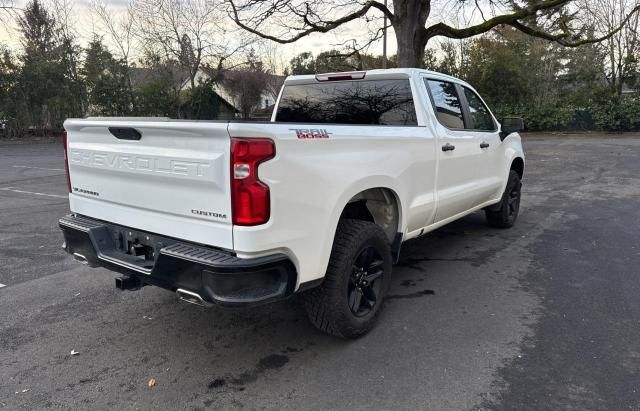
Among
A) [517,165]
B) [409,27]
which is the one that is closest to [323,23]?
[409,27]

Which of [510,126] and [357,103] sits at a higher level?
[357,103]

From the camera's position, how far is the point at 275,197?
2590mm

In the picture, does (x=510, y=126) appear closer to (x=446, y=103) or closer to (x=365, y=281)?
(x=446, y=103)

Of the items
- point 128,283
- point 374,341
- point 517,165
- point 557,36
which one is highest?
point 557,36

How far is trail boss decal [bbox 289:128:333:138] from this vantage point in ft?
8.96

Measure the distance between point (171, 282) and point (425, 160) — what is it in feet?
7.84

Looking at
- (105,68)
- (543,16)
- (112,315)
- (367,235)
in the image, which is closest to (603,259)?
(367,235)

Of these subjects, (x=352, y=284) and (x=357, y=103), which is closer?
(x=352, y=284)

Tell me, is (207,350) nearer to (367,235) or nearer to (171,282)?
(171,282)

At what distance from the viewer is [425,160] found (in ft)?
13.5

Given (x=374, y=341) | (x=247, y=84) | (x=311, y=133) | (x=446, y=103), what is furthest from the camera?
(x=247, y=84)

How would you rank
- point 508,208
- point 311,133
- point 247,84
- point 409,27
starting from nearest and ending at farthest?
point 311,133, point 508,208, point 409,27, point 247,84

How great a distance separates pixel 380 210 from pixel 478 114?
2.32 metres

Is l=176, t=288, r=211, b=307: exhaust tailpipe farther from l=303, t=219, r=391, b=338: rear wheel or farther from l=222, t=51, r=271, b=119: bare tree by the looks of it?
l=222, t=51, r=271, b=119: bare tree
